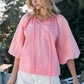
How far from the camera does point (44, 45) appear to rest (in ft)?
3.88

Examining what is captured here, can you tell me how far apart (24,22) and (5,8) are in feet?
6.29

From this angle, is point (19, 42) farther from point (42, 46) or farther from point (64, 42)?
point (64, 42)

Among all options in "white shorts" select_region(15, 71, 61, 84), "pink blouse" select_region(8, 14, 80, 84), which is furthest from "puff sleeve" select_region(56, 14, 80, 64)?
"white shorts" select_region(15, 71, 61, 84)

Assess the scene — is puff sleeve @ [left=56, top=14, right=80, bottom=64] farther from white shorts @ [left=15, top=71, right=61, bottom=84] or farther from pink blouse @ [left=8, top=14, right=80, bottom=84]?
white shorts @ [left=15, top=71, right=61, bottom=84]

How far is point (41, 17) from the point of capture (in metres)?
Result: 1.28

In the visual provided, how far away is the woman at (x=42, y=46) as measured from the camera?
117 centimetres

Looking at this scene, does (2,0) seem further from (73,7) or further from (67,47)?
(67,47)

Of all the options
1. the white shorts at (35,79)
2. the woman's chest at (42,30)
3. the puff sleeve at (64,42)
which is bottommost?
the white shorts at (35,79)

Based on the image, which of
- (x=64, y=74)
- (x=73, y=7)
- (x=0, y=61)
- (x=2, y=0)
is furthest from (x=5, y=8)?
(x=64, y=74)

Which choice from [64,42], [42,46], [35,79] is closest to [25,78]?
[35,79]

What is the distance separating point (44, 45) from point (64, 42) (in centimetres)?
16

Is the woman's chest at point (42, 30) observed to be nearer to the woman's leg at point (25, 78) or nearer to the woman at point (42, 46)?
the woman at point (42, 46)

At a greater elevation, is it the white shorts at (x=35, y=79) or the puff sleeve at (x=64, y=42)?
the puff sleeve at (x=64, y=42)

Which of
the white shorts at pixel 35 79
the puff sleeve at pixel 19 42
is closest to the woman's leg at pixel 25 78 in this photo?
the white shorts at pixel 35 79
